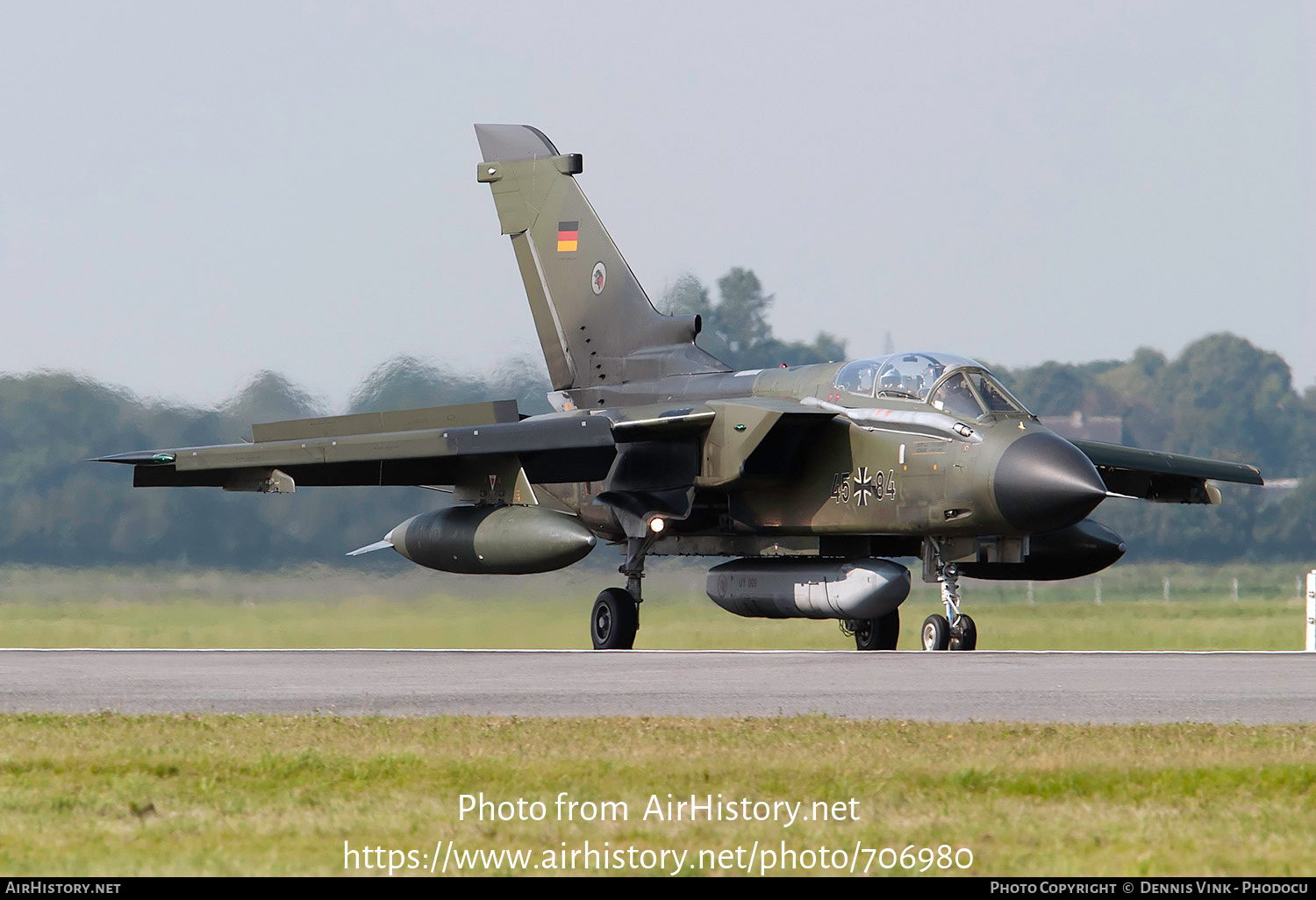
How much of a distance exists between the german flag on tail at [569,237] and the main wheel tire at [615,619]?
494cm

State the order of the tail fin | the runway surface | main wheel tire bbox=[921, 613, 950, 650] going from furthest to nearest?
the tail fin < main wheel tire bbox=[921, 613, 950, 650] < the runway surface

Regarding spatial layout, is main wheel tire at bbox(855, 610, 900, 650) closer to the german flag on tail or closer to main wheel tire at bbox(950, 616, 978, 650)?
main wheel tire at bbox(950, 616, 978, 650)

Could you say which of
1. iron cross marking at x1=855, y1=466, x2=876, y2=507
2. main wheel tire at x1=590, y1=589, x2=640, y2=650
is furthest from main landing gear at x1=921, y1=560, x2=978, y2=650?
main wheel tire at x1=590, y1=589, x2=640, y2=650

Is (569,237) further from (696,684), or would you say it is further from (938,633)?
(696,684)

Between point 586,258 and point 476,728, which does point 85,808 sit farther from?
point 586,258

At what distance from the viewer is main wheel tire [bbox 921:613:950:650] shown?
53.3 feet

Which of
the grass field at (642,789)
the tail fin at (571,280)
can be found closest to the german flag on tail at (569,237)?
the tail fin at (571,280)

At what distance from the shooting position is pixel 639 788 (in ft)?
21.6

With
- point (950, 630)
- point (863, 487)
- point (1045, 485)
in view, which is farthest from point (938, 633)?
point (1045, 485)

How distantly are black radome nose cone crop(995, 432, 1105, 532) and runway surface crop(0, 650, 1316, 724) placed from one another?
128 cm

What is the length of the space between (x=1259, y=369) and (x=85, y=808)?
42947 millimetres

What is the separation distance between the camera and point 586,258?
21.6m

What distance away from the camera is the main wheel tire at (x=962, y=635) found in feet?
53.6
